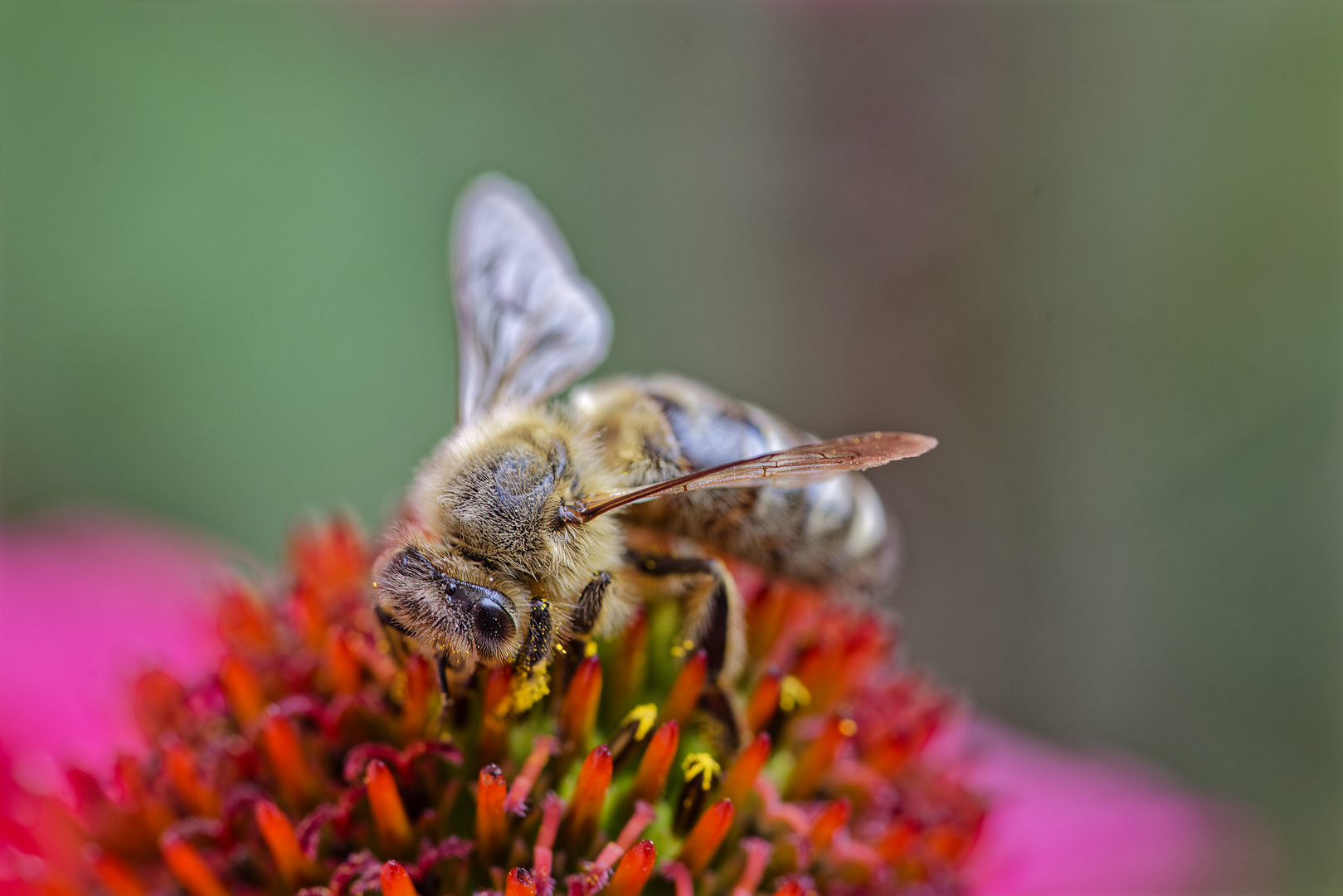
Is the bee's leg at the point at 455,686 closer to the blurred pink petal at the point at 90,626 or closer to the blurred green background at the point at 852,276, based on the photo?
the blurred pink petal at the point at 90,626

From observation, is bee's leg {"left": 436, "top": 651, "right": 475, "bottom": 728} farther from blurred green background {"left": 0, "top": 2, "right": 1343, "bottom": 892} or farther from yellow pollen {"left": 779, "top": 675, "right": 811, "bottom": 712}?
blurred green background {"left": 0, "top": 2, "right": 1343, "bottom": 892}

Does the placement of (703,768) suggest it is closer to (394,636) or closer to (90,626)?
(394,636)

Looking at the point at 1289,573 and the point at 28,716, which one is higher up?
the point at 1289,573

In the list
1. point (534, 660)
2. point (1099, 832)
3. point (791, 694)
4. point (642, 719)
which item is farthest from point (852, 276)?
point (534, 660)

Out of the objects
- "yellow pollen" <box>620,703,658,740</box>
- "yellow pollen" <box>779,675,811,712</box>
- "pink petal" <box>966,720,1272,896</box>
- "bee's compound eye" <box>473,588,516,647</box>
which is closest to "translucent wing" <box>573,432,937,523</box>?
"bee's compound eye" <box>473,588,516,647</box>

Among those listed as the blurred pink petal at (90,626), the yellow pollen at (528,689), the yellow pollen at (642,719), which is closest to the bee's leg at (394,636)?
the yellow pollen at (528,689)

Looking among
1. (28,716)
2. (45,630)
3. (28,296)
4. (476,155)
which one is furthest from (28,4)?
(28,716)

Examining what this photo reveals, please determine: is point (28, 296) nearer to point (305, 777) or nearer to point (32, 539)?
point (32, 539)
